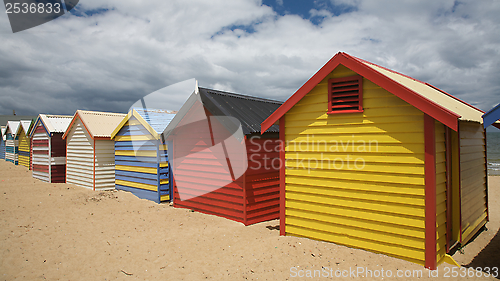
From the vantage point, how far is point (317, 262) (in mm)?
5617

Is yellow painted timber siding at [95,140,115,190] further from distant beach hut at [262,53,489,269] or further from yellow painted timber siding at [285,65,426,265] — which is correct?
yellow painted timber siding at [285,65,426,265]

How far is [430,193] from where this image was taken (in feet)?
16.8

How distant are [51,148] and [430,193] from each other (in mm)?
19901

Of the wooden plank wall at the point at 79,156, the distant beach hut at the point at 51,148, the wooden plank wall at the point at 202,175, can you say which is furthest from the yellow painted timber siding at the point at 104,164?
the wooden plank wall at the point at 202,175

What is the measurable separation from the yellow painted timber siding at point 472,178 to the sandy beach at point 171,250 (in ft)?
1.61

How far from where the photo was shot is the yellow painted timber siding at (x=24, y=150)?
25112 mm

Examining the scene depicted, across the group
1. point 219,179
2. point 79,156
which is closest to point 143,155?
point 219,179

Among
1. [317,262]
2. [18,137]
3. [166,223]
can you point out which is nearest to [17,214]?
[166,223]

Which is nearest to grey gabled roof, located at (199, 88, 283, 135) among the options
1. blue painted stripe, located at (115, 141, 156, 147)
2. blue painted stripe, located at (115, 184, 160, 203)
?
blue painted stripe, located at (115, 141, 156, 147)

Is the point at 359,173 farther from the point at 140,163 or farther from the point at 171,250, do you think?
the point at 140,163

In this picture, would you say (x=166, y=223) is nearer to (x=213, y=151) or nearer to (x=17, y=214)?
(x=213, y=151)

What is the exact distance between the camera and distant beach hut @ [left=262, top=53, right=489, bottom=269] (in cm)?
525

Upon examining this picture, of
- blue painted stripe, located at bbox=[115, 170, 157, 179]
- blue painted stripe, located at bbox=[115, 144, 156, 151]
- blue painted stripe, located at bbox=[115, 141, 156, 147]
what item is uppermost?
blue painted stripe, located at bbox=[115, 141, 156, 147]

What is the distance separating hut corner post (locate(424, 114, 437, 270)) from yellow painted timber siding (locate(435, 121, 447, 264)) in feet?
1.17
